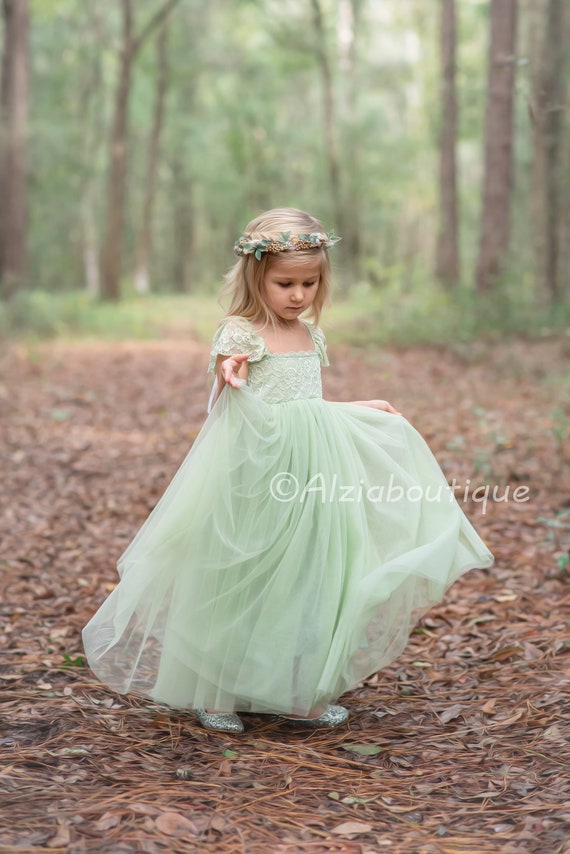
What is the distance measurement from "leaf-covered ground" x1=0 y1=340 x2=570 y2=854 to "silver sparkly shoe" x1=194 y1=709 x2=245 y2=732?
0.16 ft

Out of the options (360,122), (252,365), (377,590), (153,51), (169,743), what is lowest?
(169,743)

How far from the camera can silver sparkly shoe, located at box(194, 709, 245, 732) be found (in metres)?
3.40

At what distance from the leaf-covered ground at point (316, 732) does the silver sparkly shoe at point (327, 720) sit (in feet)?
0.16

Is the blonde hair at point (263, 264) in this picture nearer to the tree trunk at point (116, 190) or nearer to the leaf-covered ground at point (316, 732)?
the leaf-covered ground at point (316, 732)

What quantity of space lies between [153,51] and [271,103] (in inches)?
184

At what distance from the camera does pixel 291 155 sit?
3384 cm

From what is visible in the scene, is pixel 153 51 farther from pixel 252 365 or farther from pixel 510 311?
pixel 252 365

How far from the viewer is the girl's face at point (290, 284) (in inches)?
137

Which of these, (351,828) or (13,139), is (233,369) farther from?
(13,139)

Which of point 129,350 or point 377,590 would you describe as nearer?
point 377,590

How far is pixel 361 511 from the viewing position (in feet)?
11.2

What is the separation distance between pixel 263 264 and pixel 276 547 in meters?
1.06

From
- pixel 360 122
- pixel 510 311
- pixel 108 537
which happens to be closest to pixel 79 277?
pixel 360 122

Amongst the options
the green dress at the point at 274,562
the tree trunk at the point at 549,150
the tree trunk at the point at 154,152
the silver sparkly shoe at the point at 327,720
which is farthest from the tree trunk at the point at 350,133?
the silver sparkly shoe at the point at 327,720
